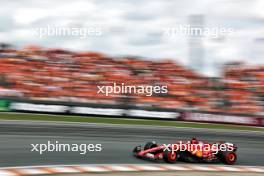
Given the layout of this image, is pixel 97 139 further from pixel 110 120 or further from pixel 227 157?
pixel 110 120

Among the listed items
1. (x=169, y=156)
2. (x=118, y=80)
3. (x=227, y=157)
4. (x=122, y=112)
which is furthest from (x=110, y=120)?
(x=169, y=156)

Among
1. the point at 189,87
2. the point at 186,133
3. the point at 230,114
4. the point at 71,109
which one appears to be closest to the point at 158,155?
the point at 186,133

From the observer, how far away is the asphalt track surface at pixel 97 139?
11204 millimetres

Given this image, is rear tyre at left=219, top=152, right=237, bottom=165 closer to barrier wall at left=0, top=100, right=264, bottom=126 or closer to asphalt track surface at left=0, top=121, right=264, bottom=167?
asphalt track surface at left=0, top=121, right=264, bottom=167

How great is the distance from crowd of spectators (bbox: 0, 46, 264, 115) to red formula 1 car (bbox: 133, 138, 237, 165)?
8.61 meters

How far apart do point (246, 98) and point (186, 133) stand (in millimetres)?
7355

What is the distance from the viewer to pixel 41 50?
79.8 feet

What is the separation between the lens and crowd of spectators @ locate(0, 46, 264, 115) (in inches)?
821

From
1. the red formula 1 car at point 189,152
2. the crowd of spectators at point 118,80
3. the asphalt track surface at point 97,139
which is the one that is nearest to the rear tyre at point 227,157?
the red formula 1 car at point 189,152

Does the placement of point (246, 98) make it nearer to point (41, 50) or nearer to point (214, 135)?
point (214, 135)

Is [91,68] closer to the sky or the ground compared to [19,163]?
closer to the sky

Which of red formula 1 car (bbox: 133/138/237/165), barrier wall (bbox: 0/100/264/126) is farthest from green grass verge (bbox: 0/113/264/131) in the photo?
red formula 1 car (bbox: 133/138/237/165)

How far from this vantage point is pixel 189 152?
11664mm

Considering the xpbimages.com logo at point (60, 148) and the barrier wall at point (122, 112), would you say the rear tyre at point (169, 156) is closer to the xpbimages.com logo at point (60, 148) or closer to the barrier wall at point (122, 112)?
the xpbimages.com logo at point (60, 148)
